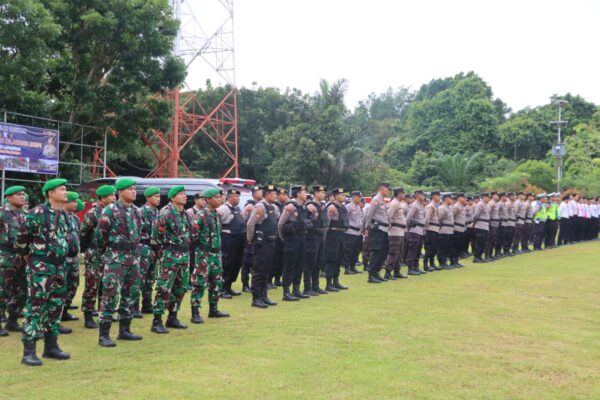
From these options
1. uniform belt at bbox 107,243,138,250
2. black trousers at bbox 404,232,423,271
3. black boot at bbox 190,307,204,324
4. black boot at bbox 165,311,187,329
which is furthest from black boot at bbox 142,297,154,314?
black trousers at bbox 404,232,423,271

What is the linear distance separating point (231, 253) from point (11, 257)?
4.28m

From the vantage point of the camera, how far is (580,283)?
471 inches

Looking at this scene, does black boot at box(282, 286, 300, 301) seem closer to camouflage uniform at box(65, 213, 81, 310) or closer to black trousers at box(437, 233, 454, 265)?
camouflage uniform at box(65, 213, 81, 310)

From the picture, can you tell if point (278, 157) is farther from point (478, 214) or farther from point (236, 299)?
point (236, 299)

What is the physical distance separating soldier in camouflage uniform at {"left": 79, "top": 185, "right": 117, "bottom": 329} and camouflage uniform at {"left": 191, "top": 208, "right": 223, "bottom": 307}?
119 cm

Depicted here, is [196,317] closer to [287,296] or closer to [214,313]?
[214,313]

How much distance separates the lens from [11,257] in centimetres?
719

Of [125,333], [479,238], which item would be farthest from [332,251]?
[479,238]

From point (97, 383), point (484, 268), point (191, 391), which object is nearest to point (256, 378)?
point (191, 391)

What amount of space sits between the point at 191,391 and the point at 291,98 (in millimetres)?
30512

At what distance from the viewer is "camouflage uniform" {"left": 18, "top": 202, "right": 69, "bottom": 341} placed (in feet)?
19.2

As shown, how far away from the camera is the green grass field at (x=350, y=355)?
16.5 feet

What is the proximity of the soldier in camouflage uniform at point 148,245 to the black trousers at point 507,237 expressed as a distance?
11.7 m

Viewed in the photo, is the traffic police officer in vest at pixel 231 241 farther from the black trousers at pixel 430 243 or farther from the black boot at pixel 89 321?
the black trousers at pixel 430 243
